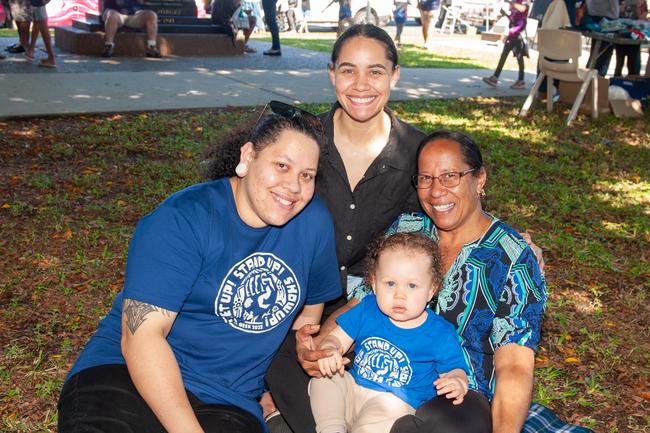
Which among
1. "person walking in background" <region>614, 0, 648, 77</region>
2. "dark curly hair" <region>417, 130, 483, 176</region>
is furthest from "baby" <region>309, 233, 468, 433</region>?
"person walking in background" <region>614, 0, 648, 77</region>

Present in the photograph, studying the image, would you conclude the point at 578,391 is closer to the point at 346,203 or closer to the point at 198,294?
the point at 346,203

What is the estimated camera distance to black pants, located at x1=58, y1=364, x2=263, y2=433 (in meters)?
2.29

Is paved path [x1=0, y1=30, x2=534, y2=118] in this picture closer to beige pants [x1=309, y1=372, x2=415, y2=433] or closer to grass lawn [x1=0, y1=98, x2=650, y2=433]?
grass lawn [x1=0, y1=98, x2=650, y2=433]

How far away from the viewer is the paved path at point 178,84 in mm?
9148

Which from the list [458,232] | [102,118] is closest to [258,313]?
[458,232]

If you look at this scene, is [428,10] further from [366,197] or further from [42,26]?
[366,197]

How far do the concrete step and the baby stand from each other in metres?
12.1

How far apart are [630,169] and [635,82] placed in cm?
357

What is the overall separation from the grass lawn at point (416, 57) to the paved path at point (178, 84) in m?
0.86

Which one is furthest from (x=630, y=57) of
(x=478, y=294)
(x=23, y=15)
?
(x=478, y=294)

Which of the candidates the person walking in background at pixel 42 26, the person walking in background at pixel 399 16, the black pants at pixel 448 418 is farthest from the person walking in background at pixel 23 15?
the person walking in background at pixel 399 16

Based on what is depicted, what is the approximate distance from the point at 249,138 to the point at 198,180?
4.05m

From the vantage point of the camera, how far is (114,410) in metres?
2.35

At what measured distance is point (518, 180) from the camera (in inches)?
293
